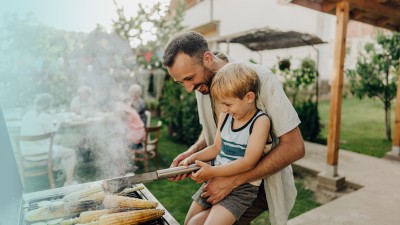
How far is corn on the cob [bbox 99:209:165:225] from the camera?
1.96 m

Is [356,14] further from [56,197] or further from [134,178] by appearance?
[56,197]

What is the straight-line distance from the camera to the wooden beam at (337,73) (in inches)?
220

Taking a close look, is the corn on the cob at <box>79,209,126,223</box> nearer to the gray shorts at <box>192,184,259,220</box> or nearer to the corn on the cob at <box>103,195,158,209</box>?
the corn on the cob at <box>103,195,158,209</box>

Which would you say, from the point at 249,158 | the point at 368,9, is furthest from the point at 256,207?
the point at 368,9

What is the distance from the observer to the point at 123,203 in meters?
2.21

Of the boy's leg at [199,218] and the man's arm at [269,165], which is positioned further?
the boy's leg at [199,218]

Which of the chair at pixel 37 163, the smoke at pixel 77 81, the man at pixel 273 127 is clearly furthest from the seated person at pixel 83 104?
the man at pixel 273 127

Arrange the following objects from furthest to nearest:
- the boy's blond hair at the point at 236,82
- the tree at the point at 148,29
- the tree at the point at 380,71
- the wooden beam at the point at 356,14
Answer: the tree at the point at 148,29, the tree at the point at 380,71, the wooden beam at the point at 356,14, the boy's blond hair at the point at 236,82

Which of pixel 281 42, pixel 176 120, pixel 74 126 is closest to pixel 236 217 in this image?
pixel 74 126

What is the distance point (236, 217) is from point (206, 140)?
843 mm

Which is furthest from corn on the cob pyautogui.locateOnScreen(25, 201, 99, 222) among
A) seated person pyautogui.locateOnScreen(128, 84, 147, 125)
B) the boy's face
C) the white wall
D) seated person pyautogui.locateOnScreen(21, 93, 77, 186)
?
the white wall

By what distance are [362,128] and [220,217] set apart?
36.1ft

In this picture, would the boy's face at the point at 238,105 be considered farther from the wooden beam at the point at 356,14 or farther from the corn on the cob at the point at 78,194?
the wooden beam at the point at 356,14

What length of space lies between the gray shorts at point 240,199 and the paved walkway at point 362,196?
230 cm
